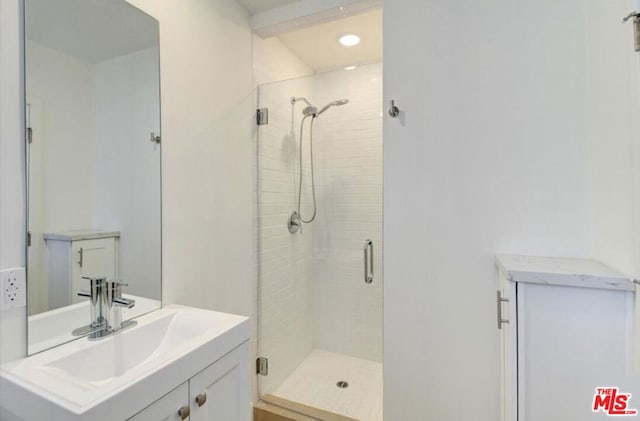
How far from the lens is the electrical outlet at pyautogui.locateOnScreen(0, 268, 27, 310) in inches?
35.1

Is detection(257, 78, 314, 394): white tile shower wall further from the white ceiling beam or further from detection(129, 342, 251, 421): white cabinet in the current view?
detection(129, 342, 251, 421): white cabinet

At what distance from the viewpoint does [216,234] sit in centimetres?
171

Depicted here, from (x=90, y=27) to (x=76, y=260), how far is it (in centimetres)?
90

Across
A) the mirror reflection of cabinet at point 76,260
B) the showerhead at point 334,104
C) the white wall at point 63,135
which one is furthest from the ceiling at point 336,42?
the mirror reflection of cabinet at point 76,260

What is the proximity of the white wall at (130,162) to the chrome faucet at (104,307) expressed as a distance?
0.37ft

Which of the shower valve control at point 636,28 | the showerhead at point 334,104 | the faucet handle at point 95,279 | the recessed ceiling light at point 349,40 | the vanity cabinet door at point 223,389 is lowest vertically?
the vanity cabinet door at point 223,389

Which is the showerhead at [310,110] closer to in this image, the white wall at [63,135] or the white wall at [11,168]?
the white wall at [63,135]

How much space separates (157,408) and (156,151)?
3.33ft

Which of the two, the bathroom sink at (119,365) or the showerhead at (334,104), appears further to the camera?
the showerhead at (334,104)

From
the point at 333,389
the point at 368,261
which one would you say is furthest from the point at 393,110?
the point at 333,389

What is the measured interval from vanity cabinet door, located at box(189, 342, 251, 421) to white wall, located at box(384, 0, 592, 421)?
822 mm

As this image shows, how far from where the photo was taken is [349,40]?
7.45 feet

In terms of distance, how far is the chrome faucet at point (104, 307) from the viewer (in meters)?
1.11

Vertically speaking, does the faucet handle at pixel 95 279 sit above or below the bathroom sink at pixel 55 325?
above
